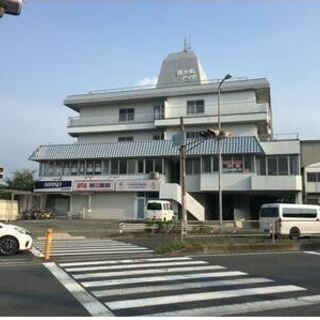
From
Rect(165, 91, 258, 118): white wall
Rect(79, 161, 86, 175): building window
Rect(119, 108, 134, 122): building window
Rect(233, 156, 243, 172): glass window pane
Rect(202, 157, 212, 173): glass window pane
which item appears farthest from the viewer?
Rect(119, 108, 134, 122): building window

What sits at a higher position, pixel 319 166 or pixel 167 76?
pixel 167 76

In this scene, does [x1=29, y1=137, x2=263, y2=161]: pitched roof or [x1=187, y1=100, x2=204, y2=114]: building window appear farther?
[x1=187, y1=100, x2=204, y2=114]: building window

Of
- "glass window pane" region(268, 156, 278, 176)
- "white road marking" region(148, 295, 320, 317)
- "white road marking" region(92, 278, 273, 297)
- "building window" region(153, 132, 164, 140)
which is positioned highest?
"building window" region(153, 132, 164, 140)

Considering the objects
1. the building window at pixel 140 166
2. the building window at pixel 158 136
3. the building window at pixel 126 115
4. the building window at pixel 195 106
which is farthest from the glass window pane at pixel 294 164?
the building window at pixel 126 115

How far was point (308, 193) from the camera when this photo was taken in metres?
46.6

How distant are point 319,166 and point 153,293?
4068 cm

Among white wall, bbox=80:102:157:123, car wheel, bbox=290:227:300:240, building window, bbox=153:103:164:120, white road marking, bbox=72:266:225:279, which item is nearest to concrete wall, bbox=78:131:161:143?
white wall, bbox=80:102:157:123

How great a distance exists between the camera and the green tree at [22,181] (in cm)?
6582

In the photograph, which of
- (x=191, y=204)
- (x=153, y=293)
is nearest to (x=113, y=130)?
(x=191, y=204)

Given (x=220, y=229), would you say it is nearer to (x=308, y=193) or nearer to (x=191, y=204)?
(x=191, y=204)

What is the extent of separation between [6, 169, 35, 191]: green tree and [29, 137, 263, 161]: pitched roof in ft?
54.1

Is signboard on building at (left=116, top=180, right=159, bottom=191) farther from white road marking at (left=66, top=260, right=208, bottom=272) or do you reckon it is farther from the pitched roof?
white road marking at (left=66, top=260, right=208, bottom=272)

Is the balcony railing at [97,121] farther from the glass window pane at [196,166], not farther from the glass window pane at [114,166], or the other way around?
the glass window pane at [196,166]

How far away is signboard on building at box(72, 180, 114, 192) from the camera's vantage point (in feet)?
153
